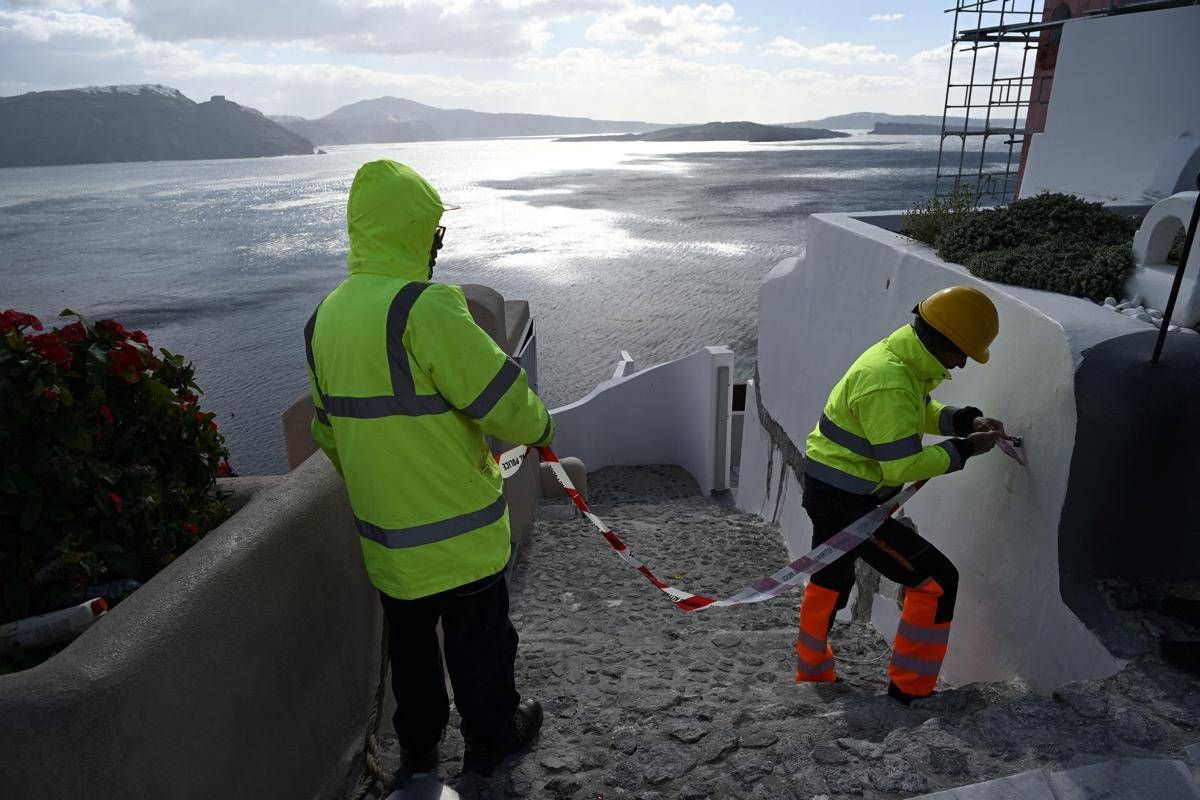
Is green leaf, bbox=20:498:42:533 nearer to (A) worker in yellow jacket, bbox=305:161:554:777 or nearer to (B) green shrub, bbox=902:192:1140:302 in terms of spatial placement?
(A) worker in yellow jacket, bbox=305:161:554:777

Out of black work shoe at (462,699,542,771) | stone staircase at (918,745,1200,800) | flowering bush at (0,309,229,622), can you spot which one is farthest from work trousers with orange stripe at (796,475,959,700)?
flowering bush at (0,309,229,622)

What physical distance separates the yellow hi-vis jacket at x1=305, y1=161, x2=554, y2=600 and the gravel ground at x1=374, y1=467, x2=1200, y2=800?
1.03 m

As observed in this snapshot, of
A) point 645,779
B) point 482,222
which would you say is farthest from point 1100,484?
point 482,222

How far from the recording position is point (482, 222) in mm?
111500

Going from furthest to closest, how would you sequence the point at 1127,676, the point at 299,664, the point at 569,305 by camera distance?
the point at 569,305 < the point at 1127,676 < the point at 299,664

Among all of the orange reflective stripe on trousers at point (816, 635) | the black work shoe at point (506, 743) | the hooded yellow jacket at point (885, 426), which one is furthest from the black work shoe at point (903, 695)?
the black work shoe at point (506, 743)

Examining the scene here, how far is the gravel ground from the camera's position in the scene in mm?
2658

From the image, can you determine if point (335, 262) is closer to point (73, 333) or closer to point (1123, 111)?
point (1123, 111)

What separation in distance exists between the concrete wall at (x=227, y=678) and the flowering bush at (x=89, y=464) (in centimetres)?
22

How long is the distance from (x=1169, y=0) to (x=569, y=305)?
68173 millimetres

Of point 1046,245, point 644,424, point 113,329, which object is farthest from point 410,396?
point 644,424

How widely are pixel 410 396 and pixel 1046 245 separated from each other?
14.5 ft

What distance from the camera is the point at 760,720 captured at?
134 inches

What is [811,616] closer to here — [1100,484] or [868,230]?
[1100,484]
